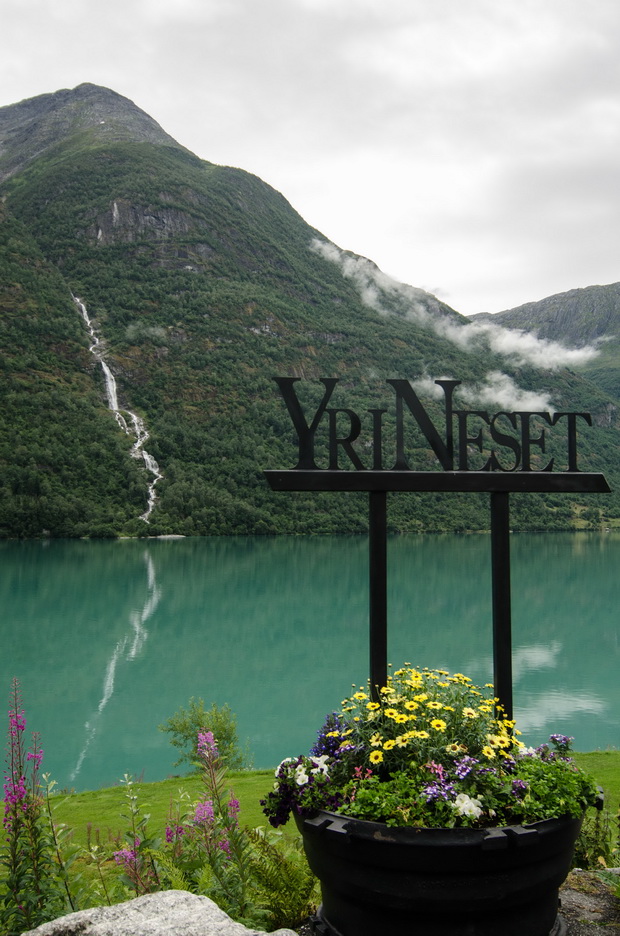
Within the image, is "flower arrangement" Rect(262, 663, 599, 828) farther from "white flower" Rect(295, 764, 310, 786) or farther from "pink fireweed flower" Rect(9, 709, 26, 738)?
"pink fireweed flower" Rect(9, 709, 26, 738)

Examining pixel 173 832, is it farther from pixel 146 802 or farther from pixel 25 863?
pixel 146 802

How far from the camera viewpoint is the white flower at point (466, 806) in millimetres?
3199

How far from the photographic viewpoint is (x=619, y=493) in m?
148

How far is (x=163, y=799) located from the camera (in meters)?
10.6

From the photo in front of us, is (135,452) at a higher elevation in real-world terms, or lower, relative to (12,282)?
lower

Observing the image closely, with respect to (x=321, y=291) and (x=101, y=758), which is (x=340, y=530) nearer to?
(x=101, y=758)

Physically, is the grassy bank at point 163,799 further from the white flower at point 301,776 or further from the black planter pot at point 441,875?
the black planter pot at point 441,875

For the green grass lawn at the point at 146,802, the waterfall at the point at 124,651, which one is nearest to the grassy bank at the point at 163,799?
the green grass lawn at the point at 146,802

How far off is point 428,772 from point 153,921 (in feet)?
4.54

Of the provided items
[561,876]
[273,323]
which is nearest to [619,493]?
[273,323]

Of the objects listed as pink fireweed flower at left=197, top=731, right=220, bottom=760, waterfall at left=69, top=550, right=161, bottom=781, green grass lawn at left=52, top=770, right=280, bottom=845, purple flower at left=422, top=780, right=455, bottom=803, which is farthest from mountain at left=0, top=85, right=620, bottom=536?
purple flower at left=422, top=780, right=455, bottom=803

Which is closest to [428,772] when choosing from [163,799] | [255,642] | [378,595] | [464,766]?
[464,766]

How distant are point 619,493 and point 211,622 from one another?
128 m

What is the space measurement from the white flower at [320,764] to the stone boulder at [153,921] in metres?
0.79
